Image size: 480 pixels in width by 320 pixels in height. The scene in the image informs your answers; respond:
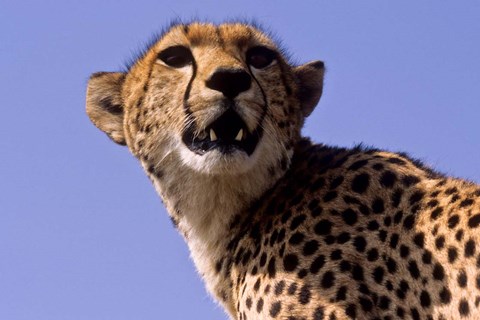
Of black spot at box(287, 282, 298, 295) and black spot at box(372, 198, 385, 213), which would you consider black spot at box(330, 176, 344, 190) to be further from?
black spot at box(287, 282, 298, 295)

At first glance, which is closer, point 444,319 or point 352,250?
point 444,319

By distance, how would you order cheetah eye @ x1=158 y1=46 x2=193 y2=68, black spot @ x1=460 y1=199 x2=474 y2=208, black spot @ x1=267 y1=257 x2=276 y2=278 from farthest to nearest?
cheetah eye @ x1=158 y1=46 x2=193 y2=68 < black spot @ x1=267 y1=257 x2=276 y2=278 < black spot @ x1=460 y1=199 x2=474 y2=208

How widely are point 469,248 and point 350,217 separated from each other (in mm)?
580

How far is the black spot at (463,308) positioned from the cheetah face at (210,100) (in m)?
1.16

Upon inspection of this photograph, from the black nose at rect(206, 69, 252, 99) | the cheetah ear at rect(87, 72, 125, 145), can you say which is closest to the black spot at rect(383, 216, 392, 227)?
the black nose at rect(206, 69, 252, 99)

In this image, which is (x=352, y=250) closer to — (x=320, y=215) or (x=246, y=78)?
(x=320, y=215)

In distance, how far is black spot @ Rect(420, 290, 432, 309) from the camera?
4.43m

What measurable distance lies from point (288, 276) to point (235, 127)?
2.25 feet

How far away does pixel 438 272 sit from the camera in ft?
14.6

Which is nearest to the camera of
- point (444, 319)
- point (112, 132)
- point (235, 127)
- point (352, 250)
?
point (444, 319)

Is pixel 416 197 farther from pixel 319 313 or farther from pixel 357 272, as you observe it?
pixel 319 313

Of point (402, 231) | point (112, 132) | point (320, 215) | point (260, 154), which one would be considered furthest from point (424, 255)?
point (112, 132)

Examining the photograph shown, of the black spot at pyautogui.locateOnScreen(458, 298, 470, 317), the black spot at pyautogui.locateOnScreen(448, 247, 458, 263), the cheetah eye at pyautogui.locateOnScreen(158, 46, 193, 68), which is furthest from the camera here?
the cheetah eye at pyautogui.locateOnScreen(158, 46, 193, 68)

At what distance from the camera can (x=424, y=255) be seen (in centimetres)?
451
